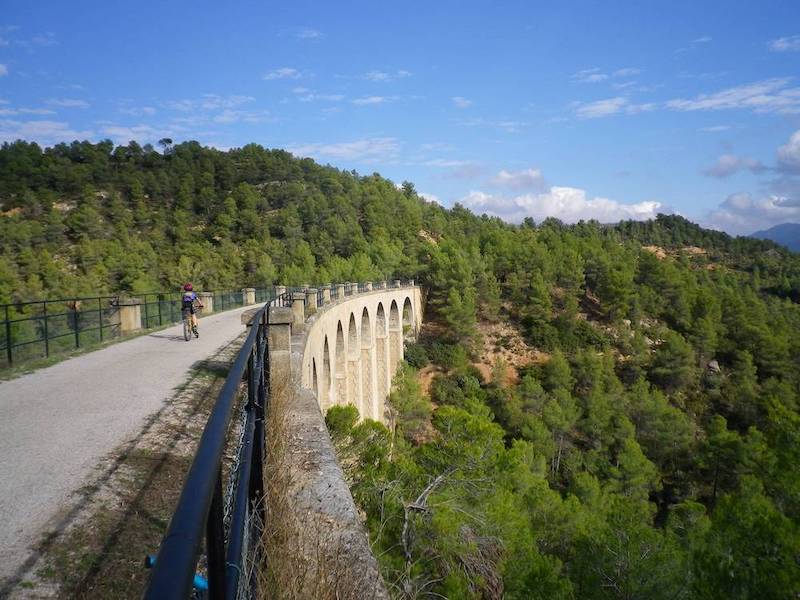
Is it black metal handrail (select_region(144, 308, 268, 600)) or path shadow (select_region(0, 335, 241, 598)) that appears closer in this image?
black metal handrail (select_region(144, 308, 268, 600))

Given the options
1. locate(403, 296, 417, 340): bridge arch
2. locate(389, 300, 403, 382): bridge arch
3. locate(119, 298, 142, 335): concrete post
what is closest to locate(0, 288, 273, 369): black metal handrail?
locate(119, 298, 142, 335): concrete post

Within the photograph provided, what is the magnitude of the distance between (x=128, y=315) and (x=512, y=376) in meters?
37.4

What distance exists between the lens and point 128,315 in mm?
12719

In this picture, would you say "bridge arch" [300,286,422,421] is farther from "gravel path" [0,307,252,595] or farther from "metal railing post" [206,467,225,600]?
"metal railing post" [206,467,225,600]

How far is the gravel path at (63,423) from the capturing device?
2.98 m

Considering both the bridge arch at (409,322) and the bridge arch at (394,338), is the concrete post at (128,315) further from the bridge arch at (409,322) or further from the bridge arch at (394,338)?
the bridge arch at (409,322)

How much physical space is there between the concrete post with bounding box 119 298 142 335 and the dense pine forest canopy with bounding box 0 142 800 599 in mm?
5559

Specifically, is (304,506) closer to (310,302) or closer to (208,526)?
(208,526)

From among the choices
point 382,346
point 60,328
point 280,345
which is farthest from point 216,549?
point 382,346

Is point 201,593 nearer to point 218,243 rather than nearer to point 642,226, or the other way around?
point 218,243

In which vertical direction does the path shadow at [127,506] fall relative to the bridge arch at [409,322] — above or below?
above

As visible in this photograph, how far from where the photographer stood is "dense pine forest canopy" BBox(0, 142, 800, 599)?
35.3ft

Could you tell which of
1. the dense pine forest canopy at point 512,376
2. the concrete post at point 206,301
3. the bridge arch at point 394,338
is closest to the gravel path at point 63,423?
the dense pine forest canopy at point 512,376

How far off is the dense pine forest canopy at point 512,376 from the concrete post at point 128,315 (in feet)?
18.2
